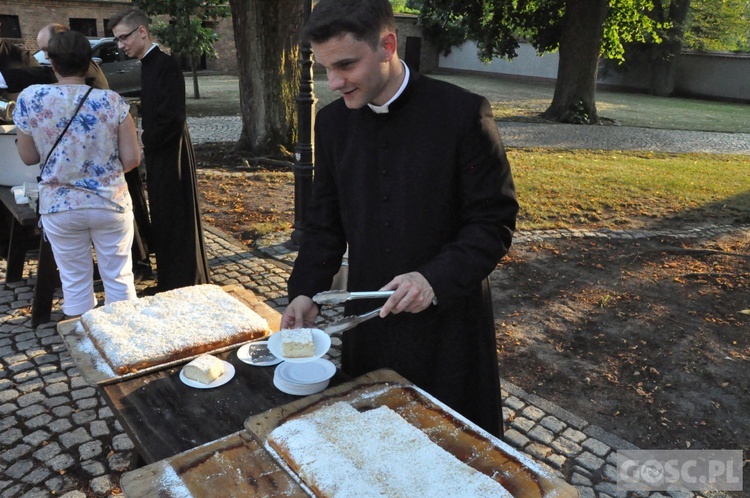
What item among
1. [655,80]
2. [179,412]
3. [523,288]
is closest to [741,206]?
[523,288]

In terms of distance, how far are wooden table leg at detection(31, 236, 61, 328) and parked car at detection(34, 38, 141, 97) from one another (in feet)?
44.3

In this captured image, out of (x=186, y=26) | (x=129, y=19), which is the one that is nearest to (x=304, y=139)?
(x=129, y=19)

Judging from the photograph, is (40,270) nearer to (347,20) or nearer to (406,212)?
(406,212)

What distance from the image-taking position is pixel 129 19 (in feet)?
13.4

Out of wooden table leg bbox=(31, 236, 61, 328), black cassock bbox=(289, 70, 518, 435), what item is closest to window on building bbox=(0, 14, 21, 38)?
wooden table leg bbox=(31, 236, 61, 328)

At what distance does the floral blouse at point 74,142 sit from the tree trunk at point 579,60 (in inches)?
614

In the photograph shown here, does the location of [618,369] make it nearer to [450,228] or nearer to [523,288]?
[523,288]

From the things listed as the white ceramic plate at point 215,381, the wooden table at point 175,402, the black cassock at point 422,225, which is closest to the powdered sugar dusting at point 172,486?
the wooden table at point 175,402

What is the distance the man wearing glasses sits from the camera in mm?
4180

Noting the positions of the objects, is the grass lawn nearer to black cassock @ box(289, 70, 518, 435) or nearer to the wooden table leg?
the wooden table leg

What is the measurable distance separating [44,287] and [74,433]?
1570mm

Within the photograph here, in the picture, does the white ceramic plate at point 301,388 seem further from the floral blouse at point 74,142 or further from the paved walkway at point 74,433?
the floral blouse at point 74,142

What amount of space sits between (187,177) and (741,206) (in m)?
7.80

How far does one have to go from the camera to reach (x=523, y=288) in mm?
5539
